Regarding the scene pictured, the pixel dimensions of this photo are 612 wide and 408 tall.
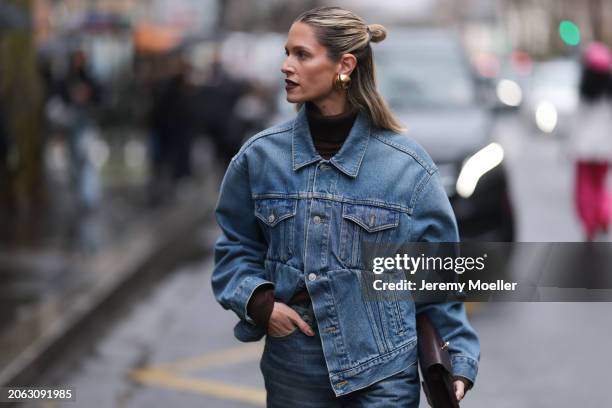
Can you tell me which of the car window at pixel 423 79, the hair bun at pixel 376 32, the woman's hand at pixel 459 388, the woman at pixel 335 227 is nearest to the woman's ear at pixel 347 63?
the woman at pixel 335 227

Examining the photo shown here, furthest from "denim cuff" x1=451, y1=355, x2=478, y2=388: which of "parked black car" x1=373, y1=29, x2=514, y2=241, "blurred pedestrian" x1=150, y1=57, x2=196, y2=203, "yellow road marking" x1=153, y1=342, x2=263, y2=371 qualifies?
"blurred pedestrian" x1=150, y1=57, x2=196, y2=203

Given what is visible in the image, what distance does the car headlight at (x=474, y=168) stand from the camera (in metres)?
9.36

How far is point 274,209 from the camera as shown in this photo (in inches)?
140

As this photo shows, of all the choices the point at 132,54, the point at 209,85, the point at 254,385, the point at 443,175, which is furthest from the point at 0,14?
the point at 132,54

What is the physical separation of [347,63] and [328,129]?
20cm

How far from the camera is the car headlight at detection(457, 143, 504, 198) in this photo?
30.7 ft

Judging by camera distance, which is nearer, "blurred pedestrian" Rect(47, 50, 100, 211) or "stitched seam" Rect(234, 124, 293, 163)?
"stitched seam" Rect(234, 124, 293, 163)

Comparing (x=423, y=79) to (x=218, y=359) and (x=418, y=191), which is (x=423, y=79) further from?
(x=418, y=191)

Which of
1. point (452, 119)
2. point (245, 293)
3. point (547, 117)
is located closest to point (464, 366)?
point (245, 293)

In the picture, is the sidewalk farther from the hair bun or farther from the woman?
the hair bun

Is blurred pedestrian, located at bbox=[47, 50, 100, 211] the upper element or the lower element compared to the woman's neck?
lower

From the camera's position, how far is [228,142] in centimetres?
1780

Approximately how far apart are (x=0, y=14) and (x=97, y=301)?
335 cm

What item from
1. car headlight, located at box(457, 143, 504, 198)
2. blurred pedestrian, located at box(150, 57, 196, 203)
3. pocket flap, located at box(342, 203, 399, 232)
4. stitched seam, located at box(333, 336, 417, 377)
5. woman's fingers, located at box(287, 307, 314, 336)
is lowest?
blurred pedestrian, located at box(150, 57, 196, 203)
